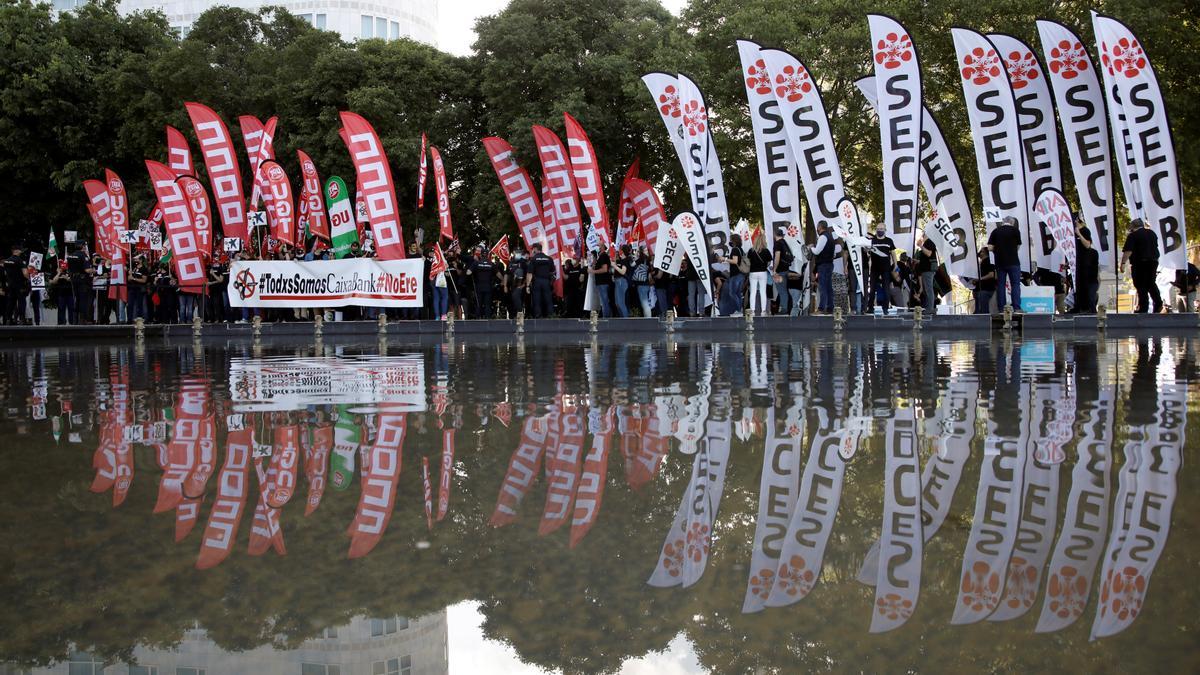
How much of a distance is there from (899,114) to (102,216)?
23.0 meters

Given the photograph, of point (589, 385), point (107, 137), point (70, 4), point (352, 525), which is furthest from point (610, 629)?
point (70, 4)

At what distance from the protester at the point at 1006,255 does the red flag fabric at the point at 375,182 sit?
1308 centimetres

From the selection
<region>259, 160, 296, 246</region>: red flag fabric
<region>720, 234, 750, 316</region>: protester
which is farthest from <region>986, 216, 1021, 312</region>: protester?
<region>259, 160, 296, 246</region>: red flag fabric

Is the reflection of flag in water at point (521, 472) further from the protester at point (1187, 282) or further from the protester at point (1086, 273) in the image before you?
the protester at point (1187, 282)

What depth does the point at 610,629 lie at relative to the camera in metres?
3.49

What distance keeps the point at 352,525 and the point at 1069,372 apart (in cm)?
866

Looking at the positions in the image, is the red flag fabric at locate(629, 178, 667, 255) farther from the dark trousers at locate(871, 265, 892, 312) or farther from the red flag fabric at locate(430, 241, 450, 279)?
the dark trousers at locate(871, 265, 892, 312)

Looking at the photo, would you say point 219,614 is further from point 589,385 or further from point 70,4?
point 70,4

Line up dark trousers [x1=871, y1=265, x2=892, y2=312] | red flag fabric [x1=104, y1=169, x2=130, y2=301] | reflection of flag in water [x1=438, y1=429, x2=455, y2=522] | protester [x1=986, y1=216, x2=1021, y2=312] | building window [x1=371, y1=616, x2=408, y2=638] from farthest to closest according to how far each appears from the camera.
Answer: red flag fabric [x1=104, y1=169, x2=130, y2=301], dark trousers [x1=871, y1=265, x2=892, y2=312], protester [x1=986, y1=216, x2=1021, y2=312], reflection of flag in water [x1=438, y1=429, x2=455, y2=522], building window [x1=371, y1=616, x2=408, y2=638]

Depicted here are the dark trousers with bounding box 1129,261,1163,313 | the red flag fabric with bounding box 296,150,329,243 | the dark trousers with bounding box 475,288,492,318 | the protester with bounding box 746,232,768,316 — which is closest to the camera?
the dark trousers with bounding box 1129,261,1163,313

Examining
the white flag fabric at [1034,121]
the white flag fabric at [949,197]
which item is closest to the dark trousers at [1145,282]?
the white flag fabric at [1034,121]

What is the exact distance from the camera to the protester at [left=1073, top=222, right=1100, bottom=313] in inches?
950

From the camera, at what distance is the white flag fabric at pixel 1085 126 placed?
25438mm

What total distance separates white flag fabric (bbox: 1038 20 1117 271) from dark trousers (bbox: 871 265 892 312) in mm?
4395
